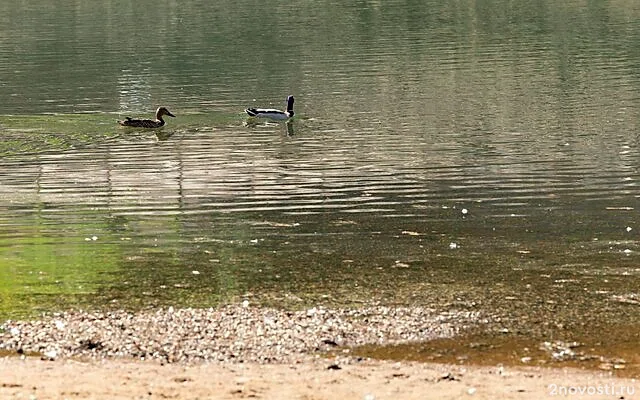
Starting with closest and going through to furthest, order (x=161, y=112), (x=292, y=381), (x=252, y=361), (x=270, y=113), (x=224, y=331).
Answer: (x=292, y=381) < (x=252, y=361) < (x=224, y=331) < (x=270, y=113) < (x=161, y=112)

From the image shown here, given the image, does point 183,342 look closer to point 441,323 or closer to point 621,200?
point 441,323

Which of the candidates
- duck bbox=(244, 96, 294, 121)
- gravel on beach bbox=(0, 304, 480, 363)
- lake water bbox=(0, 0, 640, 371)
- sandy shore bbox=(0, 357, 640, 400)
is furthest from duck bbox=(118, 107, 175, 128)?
sandy shore bbox=(0, 357, 640, 400)

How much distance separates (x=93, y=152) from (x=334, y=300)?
19938 millimetres

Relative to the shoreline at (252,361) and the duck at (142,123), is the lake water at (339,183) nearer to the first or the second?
the duck at (142,123)

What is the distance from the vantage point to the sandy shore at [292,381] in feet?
41.1

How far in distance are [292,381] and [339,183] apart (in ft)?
52.6

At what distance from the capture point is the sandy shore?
12523mm

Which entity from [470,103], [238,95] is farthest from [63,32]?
[470,103]

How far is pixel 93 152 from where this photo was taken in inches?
1394

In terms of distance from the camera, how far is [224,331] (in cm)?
1509

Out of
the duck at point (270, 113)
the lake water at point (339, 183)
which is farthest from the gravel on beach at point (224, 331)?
the duck at point (270, 113)

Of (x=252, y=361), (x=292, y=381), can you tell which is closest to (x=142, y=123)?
(x=252, y=361)

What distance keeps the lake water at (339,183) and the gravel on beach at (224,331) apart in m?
0.71

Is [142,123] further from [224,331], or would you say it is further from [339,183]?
[224,331]
